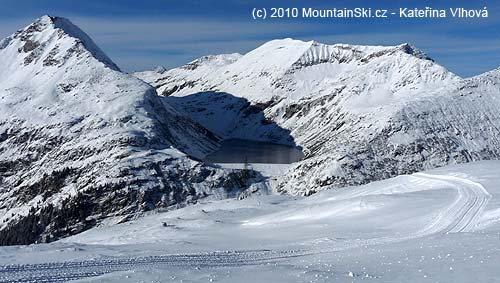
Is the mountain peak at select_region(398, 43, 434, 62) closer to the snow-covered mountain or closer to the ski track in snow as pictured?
the snow-covered mountain

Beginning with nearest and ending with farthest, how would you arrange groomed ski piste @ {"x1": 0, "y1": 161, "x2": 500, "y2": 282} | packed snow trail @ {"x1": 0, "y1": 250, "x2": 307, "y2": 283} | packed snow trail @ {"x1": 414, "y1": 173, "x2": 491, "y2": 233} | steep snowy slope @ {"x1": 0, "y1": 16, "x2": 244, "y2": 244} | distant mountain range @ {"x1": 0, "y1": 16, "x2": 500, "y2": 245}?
groomed ski piste @ {"x1": 0, "y1": 161, "x2": 500, "y2": 282}, packed snow trail @ {"x1": 0, "y1": 250, "x2": 307, "y2": 283}, packed snow trail @ {"x1": 414, "y1": 173, "x2": 491, "y2": 233}, steep snowy slope @ {"x1": 0, "y1": 16, "x2": 244, "y2": 244}, distant mountain range @ {"x1": 0, "y1": 16, "x2": 500, "y2": 245}

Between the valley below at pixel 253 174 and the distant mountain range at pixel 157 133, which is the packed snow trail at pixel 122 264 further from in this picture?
the distant mountain range at pixel 157 133

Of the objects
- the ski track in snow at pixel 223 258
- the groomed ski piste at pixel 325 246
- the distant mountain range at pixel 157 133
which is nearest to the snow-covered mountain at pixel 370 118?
the distant mountain range at pixel 157 133

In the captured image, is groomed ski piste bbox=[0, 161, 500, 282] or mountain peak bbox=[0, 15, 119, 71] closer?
groomed ski piste bbox=[0, 161, 500, 282]

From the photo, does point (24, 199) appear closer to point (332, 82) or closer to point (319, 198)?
point (319, 198)

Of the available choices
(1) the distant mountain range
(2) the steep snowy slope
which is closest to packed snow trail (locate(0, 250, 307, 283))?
(1) the distant mountain range

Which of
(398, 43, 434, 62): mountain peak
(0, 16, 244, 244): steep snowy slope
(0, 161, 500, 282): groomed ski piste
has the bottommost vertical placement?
(0, 161, 500, 282): groomed ski piste

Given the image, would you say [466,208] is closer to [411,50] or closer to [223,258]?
[223,258]
